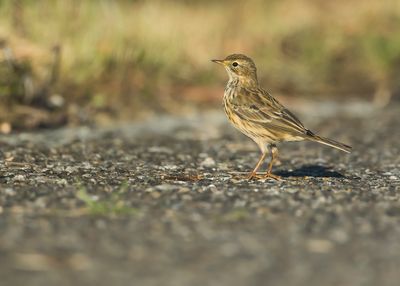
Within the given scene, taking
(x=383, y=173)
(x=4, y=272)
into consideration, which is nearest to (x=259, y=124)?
(x=383, y=173)

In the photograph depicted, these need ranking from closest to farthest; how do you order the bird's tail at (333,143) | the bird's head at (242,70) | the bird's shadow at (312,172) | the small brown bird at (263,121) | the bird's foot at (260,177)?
the bird's tail at (333,143) < the bird's foot at (260,177) < the small brown bird at (263,121) < the bird's shadow at (312,172) < the bird's head at (242,70)

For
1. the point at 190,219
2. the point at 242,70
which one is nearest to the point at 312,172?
the point at 242,70

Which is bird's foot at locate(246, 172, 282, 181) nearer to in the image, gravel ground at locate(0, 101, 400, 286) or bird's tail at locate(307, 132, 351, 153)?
gravel ground at locate(0, 101, 400, 286)

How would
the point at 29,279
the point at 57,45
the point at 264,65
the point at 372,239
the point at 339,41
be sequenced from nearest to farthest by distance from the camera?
the point at 29,279
the point at 372,239
the point at 57,45
the point at 264,65
the point at 339,41

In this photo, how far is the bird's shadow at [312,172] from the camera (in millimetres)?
8062

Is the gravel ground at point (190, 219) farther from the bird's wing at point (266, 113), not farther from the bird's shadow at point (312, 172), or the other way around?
the bird's wing at point (266, 113)

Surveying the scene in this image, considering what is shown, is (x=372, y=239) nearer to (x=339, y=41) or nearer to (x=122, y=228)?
(x=122, y=228)

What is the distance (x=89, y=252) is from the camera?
4.72 m

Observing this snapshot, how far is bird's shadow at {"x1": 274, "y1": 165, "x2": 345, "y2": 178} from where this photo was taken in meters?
8.06

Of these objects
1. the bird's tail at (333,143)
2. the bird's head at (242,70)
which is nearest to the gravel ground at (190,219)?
the bird's tail at (333,143)

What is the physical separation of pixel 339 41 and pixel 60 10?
299 inches

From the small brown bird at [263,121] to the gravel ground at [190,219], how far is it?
41 centimetres

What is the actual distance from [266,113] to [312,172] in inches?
37.1

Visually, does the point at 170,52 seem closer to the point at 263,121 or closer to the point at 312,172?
the point at 312,172
